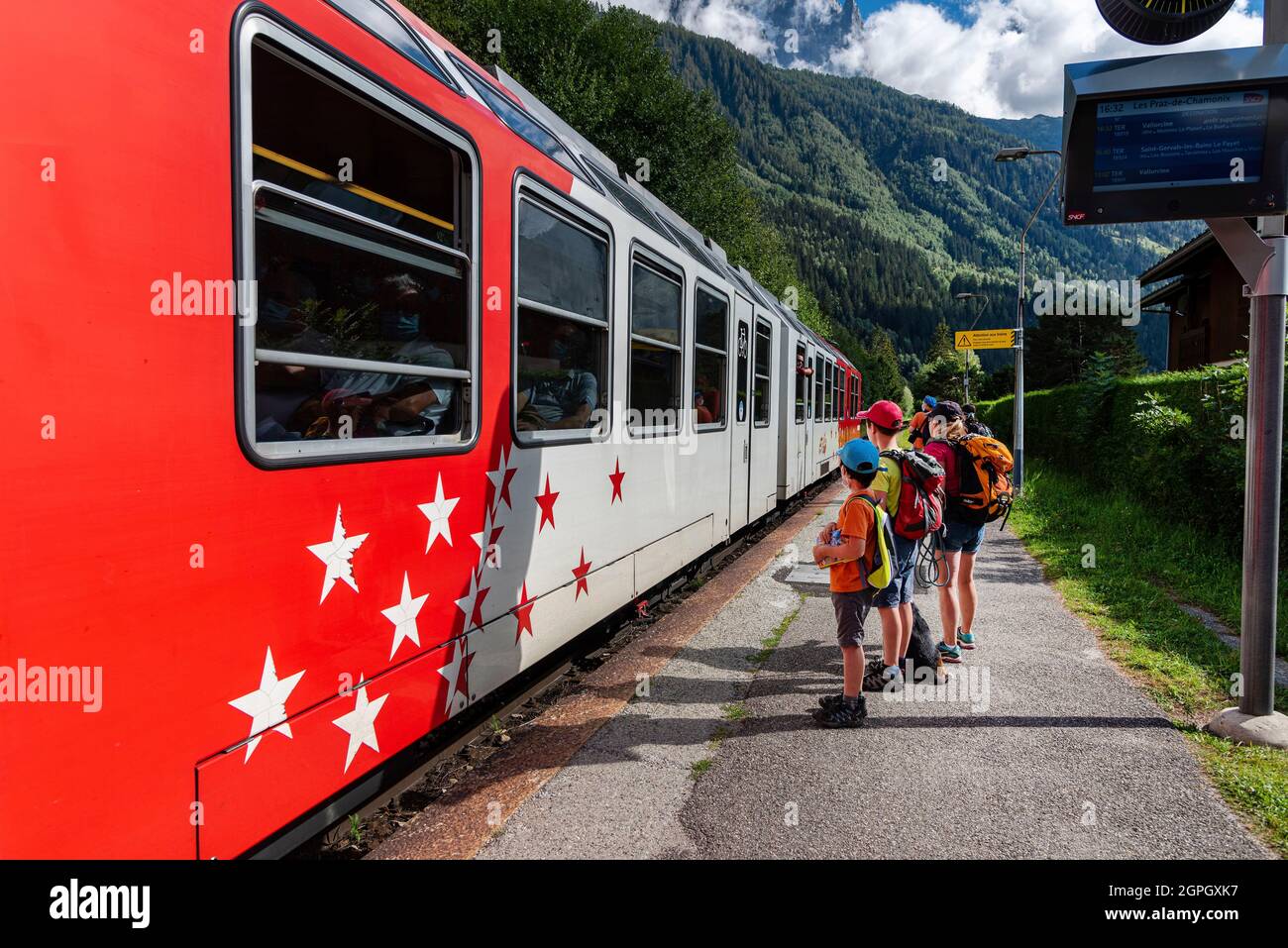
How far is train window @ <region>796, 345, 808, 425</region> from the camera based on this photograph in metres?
12.5

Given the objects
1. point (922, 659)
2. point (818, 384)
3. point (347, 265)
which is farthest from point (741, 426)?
point (818, 384)

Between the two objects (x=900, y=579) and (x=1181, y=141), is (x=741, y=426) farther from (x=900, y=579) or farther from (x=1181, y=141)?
(x=1181, y=141)

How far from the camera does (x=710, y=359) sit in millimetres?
7062

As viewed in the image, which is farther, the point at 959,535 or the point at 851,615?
the point at 959,535

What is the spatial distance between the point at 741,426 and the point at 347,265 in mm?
6062

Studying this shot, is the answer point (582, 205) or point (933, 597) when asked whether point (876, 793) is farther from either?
point (933, 597)

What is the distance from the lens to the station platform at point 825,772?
3002 millimetres

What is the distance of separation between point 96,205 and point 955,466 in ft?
14.5

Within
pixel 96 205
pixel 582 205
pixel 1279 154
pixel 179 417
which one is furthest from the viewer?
pixel 582 205

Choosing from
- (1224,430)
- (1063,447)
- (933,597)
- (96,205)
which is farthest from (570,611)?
(1063,447)

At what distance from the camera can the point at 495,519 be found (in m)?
3.44

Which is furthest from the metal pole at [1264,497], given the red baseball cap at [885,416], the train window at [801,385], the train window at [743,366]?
the train window at [801,385]

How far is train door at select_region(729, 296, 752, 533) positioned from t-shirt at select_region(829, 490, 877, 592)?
156 inches

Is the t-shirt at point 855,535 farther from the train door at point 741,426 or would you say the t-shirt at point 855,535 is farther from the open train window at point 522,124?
the train door at point 741,426
